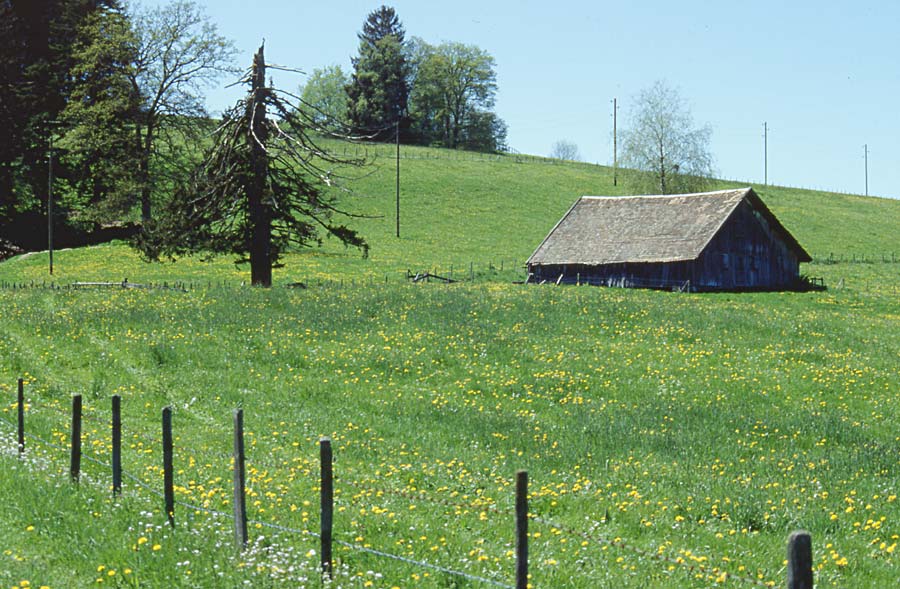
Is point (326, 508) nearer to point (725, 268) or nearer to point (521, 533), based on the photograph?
point (521, 533)

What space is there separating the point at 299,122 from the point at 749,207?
2790cm

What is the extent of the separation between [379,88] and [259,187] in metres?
78.9

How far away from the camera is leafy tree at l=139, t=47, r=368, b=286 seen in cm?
3688

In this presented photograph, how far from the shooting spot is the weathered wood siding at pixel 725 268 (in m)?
49.7

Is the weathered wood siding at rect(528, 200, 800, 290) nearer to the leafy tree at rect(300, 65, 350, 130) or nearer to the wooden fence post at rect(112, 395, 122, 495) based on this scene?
the wooden fence post at rect(112, 395, 122, 495)

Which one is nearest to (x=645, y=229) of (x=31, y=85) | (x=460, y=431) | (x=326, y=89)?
(x=460, y=431)

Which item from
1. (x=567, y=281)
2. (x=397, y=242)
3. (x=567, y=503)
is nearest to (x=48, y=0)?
(x=397, y=242)

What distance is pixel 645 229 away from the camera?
53.2m

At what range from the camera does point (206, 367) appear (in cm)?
2341

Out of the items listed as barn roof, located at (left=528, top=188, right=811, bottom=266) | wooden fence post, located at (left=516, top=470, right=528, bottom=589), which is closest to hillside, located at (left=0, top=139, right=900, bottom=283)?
barn roof, located at (left=528, top=188, right=811, bottom=266)

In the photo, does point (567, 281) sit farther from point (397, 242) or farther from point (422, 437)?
point (422, 437)

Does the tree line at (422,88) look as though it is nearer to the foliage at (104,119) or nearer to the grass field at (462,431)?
the foliage at (104,119)

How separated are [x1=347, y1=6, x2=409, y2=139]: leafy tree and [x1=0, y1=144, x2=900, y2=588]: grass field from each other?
74288 mm

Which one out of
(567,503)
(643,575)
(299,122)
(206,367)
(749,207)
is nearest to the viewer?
(643,575)
